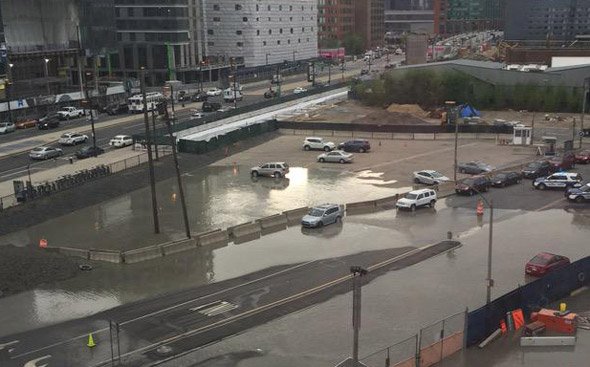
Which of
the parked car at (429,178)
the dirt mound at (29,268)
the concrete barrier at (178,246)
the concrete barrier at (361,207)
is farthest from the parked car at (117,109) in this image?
the concrete barrier at (178,246)

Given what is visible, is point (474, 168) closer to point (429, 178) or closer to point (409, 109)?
point (429, 178)

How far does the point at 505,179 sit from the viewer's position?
49250 millimetres

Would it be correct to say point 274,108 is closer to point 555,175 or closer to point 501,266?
point 555,175

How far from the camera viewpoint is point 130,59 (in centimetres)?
12738

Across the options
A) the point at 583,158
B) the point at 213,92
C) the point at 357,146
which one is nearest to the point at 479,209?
the point at 583,158

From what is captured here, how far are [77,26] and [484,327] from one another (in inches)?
3830

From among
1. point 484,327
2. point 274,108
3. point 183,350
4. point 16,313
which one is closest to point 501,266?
point 484,327

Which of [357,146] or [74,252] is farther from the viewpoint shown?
[357,146]

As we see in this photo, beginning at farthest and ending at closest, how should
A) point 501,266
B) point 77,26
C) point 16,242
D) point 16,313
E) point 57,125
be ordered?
point 77,26 → point 57,125 → point 16,242 → point 501,266 → point 16,313

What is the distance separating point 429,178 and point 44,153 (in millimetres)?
32871

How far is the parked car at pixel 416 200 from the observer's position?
4334cm

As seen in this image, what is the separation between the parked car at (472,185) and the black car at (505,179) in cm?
73

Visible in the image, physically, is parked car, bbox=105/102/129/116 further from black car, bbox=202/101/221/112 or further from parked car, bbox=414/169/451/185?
parked car, bbox=414/169/451/185

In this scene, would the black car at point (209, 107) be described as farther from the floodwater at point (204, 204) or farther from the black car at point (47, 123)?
the floodwater at point (204, 204)
